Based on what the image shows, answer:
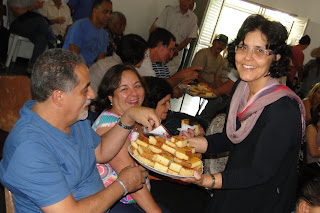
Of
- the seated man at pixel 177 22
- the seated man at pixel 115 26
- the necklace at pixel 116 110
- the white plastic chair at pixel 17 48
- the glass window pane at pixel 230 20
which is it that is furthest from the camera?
the glass window pane at pixel 230 20

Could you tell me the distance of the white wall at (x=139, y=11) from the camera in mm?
8273

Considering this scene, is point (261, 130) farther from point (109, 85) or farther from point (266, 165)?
point (109, 85)

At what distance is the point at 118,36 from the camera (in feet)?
22.3

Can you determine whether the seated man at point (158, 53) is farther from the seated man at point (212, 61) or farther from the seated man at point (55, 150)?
the seated man at point (55, 150)

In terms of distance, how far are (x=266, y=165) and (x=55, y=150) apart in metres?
1.07

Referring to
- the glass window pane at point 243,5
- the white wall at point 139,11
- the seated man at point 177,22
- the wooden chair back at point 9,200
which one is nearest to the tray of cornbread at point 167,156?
the wooden chair back at point 9,200

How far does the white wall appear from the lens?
827 cm

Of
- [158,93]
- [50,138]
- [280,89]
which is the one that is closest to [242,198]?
[280,89]

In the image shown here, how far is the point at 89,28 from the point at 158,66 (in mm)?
1187

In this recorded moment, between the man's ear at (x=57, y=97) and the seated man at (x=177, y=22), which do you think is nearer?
the man's ear at (x=57, y=97)

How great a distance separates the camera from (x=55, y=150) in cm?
139

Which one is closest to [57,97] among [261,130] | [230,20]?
[261,130]

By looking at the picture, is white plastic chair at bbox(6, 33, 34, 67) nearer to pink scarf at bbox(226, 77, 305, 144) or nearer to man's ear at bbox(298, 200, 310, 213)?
pink scarf at bbox(226, 77, 305, 144)

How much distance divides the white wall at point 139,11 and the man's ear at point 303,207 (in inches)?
288
